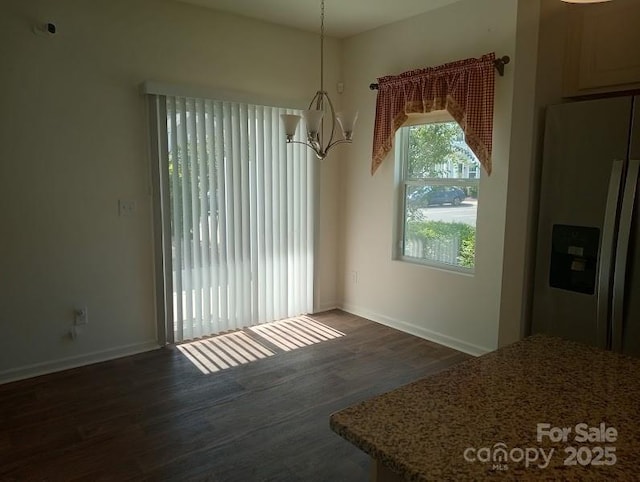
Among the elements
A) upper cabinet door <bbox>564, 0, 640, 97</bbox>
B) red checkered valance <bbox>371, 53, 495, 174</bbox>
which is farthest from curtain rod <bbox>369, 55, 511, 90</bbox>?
upper cabinet door <bbox>564, 0, 640, 97</bbox>

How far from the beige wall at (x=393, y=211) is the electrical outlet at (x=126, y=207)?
7.11ft

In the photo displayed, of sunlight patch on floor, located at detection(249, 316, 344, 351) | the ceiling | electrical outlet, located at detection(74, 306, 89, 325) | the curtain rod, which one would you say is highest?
the ceiling

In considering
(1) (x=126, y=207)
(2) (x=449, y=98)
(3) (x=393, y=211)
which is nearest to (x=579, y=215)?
(2) (x=449, y=98)

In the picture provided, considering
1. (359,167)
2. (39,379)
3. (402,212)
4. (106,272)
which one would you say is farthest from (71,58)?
(402,212)

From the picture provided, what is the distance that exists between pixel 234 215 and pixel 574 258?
2.79m

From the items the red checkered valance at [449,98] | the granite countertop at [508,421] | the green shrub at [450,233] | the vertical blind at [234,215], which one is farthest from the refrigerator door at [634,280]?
the vertical blind at [234,215]

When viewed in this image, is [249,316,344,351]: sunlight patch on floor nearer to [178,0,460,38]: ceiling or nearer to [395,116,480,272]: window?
[395,116,480,272]: window

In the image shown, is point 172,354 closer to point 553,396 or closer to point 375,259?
point 375,259

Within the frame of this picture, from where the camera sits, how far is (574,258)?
2.22 metres

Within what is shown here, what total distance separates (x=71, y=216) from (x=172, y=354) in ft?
4.37

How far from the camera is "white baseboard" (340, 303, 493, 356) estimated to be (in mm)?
3846

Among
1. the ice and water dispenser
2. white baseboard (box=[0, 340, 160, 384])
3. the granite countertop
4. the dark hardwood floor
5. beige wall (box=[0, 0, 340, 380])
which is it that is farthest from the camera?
white baseboard (box=[0, 340, 160, 384])

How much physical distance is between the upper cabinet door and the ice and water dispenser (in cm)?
69

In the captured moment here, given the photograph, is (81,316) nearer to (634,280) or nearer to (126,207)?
(126,207)
